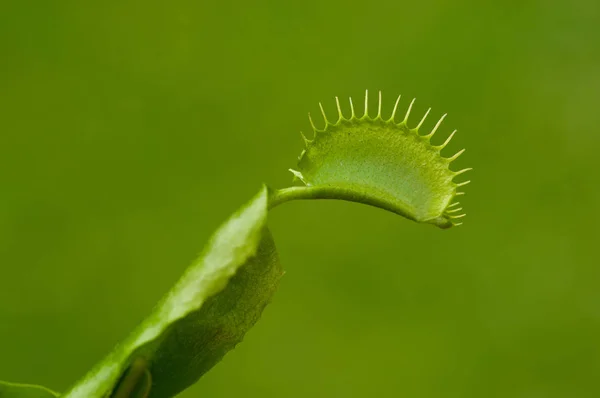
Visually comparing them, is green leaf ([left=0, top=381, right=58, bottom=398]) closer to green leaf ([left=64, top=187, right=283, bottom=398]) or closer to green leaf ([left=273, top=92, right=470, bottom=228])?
green leaf ([left=64, top=187, right=283, bottom=398])

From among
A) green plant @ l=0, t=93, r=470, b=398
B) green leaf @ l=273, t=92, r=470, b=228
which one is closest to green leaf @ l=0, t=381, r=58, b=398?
green plant @ l=0, t=93, r=470, b=398

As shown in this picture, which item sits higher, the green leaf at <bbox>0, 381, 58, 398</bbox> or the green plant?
the green plant

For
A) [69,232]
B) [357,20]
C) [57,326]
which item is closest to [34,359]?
[57,326]

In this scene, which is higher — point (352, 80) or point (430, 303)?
point (352, 80)

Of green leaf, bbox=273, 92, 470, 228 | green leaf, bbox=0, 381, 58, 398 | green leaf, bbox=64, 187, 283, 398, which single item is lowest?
green leaf, bbox=0, 381, 58, 398

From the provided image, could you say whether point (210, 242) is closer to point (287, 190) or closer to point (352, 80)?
point (287, 190)

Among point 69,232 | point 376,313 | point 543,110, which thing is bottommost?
point 69,232
